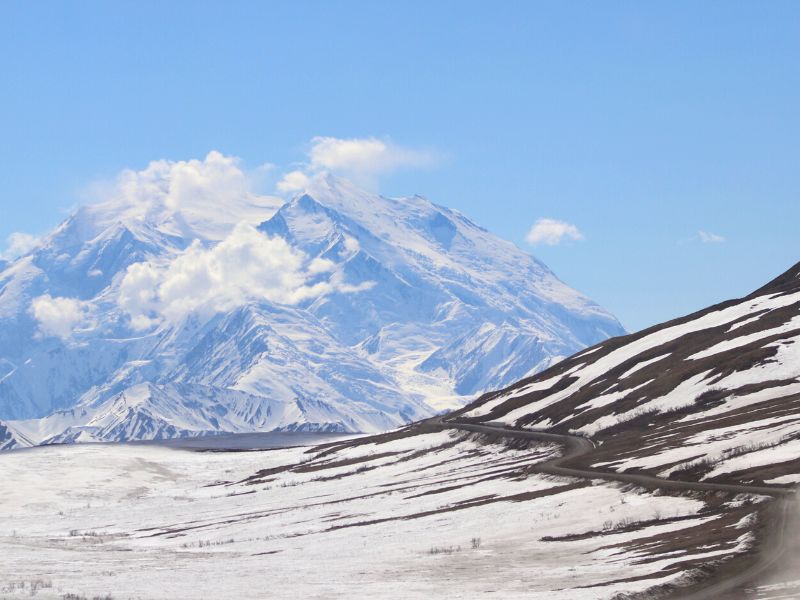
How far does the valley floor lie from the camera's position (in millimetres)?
53844

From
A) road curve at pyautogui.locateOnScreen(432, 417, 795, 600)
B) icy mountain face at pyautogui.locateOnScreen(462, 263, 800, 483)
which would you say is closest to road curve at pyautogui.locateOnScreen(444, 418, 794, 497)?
road curve at pyautogui.locateOnScreen(432, 417, 795, 600)

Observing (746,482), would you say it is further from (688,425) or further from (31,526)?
(31,526)

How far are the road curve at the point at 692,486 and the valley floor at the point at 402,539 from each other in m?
1.19

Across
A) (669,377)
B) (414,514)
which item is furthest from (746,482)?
(669,377)

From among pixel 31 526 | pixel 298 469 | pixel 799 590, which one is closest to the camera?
pixel 799 590

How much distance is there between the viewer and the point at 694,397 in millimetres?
124812

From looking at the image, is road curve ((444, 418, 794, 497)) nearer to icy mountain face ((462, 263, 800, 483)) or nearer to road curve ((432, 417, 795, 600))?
road curve ((432, 417, 795, 600))

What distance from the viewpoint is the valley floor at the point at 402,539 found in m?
53.8

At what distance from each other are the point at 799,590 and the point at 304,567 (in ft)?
107

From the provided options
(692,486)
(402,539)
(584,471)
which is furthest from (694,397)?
(692,486)

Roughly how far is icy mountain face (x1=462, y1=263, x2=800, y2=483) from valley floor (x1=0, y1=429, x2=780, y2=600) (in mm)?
6112

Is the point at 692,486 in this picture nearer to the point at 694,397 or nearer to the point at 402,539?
the point at 402,539

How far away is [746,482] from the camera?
222 feet

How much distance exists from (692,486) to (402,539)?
1902 centimetres
